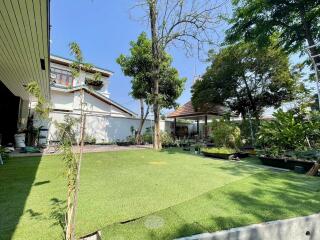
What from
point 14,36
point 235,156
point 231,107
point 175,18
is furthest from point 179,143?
point 14,36

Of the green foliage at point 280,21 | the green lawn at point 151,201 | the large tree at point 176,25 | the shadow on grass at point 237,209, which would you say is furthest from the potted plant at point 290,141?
the large tree at point 176,25

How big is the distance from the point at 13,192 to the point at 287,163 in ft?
23.7

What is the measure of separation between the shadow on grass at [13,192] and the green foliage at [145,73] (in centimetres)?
870

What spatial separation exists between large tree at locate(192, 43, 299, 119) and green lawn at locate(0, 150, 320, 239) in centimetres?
763

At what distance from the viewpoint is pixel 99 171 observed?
5742mm

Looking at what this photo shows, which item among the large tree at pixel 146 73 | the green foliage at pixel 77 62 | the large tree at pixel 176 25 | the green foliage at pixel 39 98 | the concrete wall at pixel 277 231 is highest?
the large tree at pixel 176 25

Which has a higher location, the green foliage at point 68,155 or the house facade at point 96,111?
the house facade at point 96,111

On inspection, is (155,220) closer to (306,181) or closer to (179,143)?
(306,181)

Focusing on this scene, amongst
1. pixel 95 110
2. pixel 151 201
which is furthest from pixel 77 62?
pixel 95 110

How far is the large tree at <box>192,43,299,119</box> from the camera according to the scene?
37.3 ft

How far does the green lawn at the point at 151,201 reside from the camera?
255cm

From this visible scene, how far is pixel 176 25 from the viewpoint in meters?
11.8

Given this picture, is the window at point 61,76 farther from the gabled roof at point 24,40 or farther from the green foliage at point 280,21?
the green foliage at point 280,21

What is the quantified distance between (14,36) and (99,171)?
383 cm
